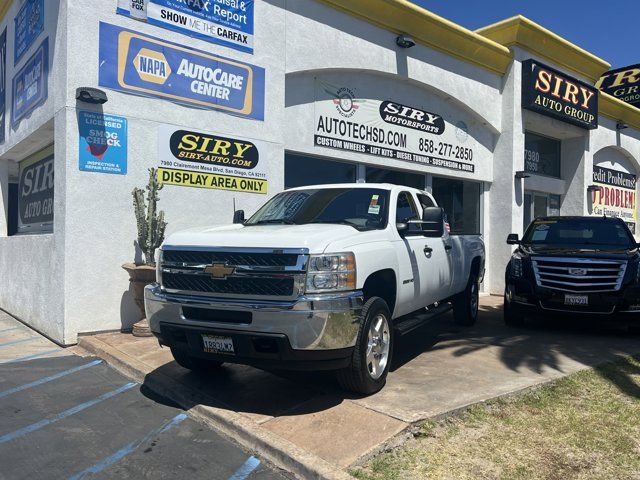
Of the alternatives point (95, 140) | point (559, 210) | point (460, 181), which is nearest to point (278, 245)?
point (95, 140)

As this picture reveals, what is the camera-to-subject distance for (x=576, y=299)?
7727 mm

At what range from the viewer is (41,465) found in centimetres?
372

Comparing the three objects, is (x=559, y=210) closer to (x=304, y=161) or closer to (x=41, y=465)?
(x=304, y=161)

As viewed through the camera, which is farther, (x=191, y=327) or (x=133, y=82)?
(x=133, y=82)

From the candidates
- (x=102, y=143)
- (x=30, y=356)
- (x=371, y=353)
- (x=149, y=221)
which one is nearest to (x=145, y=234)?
(x=149, y=221)

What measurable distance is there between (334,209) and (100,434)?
3058 mm

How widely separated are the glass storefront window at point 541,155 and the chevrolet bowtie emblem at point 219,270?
507 inches

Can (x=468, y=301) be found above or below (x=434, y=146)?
below

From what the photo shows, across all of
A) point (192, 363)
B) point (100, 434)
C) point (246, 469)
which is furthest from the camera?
point (192, 363)

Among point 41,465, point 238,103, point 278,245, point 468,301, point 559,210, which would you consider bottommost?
point 41,465

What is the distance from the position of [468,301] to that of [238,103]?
487 cm

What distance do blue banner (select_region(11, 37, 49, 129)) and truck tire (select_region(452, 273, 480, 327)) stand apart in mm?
7004

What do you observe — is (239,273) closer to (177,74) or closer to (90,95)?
(90,95)

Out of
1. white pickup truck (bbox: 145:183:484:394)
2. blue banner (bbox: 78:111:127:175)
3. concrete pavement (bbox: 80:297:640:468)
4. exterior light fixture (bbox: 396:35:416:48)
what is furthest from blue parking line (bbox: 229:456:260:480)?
exterior light fixture (bbox: 396:35:416:48)
